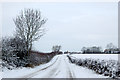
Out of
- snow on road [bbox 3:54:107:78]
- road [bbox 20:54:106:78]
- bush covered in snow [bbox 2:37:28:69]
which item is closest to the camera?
road [bbox 20:54:106:78]

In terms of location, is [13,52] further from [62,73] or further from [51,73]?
[62,73]

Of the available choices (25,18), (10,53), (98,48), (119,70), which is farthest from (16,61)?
(98,48)

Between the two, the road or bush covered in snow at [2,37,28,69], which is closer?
the road

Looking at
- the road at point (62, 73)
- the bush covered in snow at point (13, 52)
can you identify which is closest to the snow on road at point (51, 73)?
the road at point (62, 73)

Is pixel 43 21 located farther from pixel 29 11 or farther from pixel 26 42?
pixel 26 42

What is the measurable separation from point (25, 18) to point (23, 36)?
3.30 metres

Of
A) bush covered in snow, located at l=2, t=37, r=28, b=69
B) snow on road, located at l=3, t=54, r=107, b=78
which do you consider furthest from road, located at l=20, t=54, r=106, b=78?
bush covered in snow, located at l=2, t=37, r=28, b=69

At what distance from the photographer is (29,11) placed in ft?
109

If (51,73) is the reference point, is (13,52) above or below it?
above

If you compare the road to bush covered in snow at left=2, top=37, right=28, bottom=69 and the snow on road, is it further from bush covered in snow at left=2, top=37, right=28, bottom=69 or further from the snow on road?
bush covered in snow at left=2, top=37, right=28, bottom=69

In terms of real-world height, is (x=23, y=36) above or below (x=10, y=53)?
above

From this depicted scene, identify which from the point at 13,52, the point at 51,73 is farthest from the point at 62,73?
the point at 13,52

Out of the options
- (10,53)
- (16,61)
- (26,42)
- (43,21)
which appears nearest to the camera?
(10,53)

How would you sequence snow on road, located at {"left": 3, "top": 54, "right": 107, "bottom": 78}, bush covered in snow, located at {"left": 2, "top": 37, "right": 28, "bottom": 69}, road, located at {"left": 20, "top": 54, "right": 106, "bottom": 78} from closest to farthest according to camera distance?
1. road, located at {"left": 20, "top": 54, "right": 106, "bottom": 78}
2. snow on road, located at {"left": 3, "top": 54, "right": 107, "bottom": 78}
3. bush covered in snow, located at {"left": 2, "top": 37, "right": 28, "bottom": 69}
